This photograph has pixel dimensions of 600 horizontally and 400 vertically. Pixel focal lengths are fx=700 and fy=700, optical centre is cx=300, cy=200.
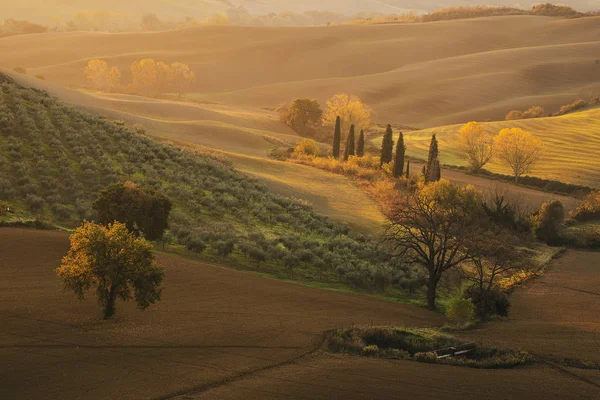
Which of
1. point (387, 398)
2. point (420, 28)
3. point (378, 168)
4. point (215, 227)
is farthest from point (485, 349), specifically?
point (420, 28)

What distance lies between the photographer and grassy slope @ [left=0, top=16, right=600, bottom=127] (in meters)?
130

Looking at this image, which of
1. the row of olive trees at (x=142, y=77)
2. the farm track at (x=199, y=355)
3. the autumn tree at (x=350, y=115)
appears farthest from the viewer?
the row of olive trees at (x=142, y=77)

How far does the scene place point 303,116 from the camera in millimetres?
102375

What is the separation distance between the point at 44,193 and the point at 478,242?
75.8ft

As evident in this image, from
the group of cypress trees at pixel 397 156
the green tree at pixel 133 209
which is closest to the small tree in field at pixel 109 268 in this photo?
the green tree at pixel 133 209

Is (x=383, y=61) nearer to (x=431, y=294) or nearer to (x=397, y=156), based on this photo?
(x=397, y=156)

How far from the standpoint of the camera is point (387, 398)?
670 inches

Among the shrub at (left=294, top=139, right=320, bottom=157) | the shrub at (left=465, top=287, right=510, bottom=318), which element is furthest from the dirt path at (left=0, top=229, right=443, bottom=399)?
the shrub at (left=294, top=139, right=320, bottom=157)

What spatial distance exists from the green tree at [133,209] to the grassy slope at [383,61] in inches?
3550

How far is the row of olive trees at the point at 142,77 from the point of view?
437 ft

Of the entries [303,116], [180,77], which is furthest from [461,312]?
[180,77]

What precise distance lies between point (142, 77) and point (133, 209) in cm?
11050

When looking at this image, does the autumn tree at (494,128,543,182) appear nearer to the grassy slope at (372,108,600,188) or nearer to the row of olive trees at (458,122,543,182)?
the row of olive trees at (458,122,543,182)

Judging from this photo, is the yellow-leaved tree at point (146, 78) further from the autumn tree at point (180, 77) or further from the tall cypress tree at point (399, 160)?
the tall cypress tree at point (399, 160)
